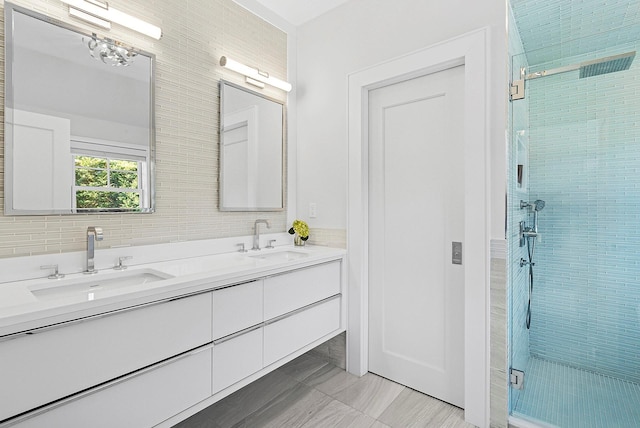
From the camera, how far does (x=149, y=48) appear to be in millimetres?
1802

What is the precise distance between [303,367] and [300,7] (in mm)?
2655

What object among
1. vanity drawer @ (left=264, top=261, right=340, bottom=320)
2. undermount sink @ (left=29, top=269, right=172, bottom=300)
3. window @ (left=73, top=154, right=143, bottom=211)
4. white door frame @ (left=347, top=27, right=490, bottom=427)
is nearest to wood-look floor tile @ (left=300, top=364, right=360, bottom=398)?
vanity drawer @ (left=264, top=261, right=340, bottom=320)

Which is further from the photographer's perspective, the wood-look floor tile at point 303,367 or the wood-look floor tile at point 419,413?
the wood-look floor tile at point 303,367

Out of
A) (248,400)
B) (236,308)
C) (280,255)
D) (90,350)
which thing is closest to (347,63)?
(280,255)

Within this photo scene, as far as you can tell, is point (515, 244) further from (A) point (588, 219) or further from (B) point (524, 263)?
(A) point (588, 219)

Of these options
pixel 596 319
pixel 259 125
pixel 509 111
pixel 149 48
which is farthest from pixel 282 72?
pixel 596 319

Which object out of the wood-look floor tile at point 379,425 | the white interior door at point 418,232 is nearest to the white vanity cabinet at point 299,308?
the white interior door at point 418,232

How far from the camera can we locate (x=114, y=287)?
4.91 feet

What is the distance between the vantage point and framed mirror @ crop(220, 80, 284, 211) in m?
2.18

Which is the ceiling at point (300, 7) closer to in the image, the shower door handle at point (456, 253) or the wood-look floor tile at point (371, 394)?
the shower door handle at point (456, 253)

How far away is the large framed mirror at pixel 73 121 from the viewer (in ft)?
4.56

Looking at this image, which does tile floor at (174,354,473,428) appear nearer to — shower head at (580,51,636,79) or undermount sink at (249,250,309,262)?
undermount sink at (249,250,309,262)

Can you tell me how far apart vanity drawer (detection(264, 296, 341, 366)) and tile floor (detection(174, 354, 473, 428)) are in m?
0.35

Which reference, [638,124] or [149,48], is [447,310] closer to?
[638,124]
